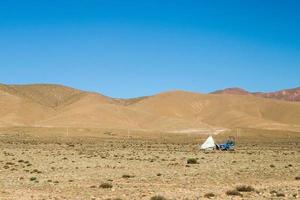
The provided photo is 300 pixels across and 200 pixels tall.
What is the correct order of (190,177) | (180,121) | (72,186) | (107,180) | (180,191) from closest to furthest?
1. (180,191)
2. (72,186)
3. (107,180)
4. (190,177)
5. (180,121)

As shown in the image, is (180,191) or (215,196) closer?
(215,196)

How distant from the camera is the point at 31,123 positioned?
636 feet

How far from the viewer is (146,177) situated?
1172 inches

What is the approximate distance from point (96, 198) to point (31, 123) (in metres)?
178

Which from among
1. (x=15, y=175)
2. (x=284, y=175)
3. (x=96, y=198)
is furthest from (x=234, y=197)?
(x=15, y=175)

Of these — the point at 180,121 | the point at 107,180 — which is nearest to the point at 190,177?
the point at 107,180

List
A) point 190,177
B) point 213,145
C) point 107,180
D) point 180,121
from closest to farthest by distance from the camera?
point 107,180 < point 190,177 < point 213,145 < point 180,121

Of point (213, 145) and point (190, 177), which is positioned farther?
point (213, 145)

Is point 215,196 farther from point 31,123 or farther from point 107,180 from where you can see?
point 31,123

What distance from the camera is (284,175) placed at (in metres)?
31.7

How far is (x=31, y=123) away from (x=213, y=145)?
457 feet

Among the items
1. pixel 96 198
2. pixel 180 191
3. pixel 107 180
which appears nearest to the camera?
pixel 96 198

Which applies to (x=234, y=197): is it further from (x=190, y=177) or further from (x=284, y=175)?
(x=284, y=175)

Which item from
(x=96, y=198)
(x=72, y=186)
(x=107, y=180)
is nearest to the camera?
(x=96, y=198)
